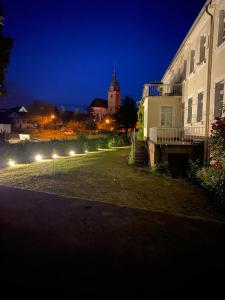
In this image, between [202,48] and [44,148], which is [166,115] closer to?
[202,48]

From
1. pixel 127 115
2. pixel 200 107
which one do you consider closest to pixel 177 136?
pixel 200 107

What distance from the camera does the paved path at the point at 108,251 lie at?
3.36 meters

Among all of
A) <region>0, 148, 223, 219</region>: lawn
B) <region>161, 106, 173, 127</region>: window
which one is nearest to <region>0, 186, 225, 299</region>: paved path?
<region>0, 148, 223, 219</region>: lawn

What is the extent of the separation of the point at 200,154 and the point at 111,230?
8.24 metres

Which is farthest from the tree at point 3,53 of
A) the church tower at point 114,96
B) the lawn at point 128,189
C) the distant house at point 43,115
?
the church tower at point 114,96

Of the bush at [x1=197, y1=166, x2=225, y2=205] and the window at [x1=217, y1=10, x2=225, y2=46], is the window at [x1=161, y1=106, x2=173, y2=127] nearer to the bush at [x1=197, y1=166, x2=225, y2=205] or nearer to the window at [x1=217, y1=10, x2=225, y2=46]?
the window at [x1=217, y1=10, x2=225, y2=46]

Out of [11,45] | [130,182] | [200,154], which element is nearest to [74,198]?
[130,182]

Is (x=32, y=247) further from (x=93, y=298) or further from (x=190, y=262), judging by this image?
(x=190, y=262)

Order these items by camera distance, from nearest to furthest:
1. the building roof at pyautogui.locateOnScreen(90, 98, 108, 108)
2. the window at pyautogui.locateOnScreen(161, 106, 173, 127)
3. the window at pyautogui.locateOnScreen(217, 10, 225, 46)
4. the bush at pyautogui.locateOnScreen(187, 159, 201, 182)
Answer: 1. the window at pyautogui.locateOnScreen(217, 10, 225, 46)
2. the bush at pyautogui.locateOnScreen(187, 159, 201, 182)
3. the window at pyautogui.locateOnScreen(161, 106, 173, 127)
4. the building roof at pyautogui.locateOnScreen(90, 98, 108, 108)

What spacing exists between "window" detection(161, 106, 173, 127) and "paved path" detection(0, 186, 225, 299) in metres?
13.4

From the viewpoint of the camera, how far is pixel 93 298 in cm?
305

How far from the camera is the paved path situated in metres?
3.36

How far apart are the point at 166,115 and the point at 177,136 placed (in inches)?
205

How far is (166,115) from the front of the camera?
18906mm
